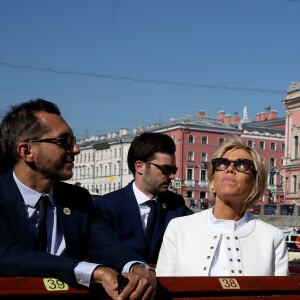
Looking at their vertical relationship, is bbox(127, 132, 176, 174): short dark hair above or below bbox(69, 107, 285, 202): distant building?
below

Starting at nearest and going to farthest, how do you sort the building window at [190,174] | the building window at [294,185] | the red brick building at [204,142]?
the building window at [294,185]
the red brick building at [204,142]
the building window at [190,174]

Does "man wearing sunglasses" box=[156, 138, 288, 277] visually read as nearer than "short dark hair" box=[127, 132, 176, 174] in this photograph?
Yes

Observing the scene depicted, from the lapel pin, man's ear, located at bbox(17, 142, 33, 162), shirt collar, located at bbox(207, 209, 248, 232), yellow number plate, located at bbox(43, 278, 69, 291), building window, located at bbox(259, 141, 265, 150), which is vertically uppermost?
building window, located at bbox(259, 141, 265, 150)

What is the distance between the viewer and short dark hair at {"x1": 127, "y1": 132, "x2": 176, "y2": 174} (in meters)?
4.00

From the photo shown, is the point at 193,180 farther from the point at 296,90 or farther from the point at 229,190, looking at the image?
the point at 229,190

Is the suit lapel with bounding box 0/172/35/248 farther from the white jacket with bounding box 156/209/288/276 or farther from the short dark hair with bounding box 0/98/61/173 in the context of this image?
the white jacket with bounding box 156/209/288/276

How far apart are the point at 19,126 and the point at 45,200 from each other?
0.29 m

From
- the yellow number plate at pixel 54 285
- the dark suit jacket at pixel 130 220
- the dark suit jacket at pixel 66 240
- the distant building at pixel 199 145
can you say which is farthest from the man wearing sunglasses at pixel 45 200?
the distant building at pixel 199 145

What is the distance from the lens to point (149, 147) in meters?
4.02

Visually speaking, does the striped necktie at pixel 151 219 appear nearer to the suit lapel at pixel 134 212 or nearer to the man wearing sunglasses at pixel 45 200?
the suit lapel at pixel 134 212

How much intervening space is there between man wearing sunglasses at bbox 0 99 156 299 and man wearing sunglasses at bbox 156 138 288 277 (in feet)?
1.25

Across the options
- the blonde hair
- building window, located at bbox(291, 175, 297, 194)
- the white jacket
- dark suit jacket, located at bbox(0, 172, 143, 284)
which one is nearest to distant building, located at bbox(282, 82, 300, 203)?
building window, located at bbox(291, 175, 297, 194)

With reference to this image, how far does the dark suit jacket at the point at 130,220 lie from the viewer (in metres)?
3.69

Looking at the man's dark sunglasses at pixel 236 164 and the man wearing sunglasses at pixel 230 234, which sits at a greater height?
the man's dark sunglasses at pixel 236 164
